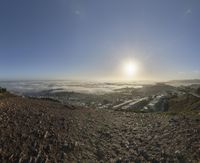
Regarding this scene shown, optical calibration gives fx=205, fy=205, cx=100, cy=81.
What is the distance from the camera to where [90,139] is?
47.6ft

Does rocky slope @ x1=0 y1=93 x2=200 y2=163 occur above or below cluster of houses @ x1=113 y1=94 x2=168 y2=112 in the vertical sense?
above

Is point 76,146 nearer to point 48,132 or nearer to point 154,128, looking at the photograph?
point 48,132

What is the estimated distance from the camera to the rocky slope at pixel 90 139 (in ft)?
38.0

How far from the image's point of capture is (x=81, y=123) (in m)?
17.9

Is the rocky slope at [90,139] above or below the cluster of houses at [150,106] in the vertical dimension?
above

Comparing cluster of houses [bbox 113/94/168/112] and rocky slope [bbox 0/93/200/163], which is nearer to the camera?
rocky slope [bbox 0/93/200/163]

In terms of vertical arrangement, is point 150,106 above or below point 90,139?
below

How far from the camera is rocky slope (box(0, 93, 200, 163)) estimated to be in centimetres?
1157

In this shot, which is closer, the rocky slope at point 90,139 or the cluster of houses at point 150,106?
the rocky slope at point 90,139

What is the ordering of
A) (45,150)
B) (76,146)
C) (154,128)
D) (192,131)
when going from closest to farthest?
(45,150) < (76,146) < (192,131) < (154,128)

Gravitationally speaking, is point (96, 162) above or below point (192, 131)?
below

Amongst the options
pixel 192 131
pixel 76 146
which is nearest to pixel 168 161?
pixel 192 131

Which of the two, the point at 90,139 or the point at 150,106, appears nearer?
the point at 90,139

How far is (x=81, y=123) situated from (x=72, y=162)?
675 cm
